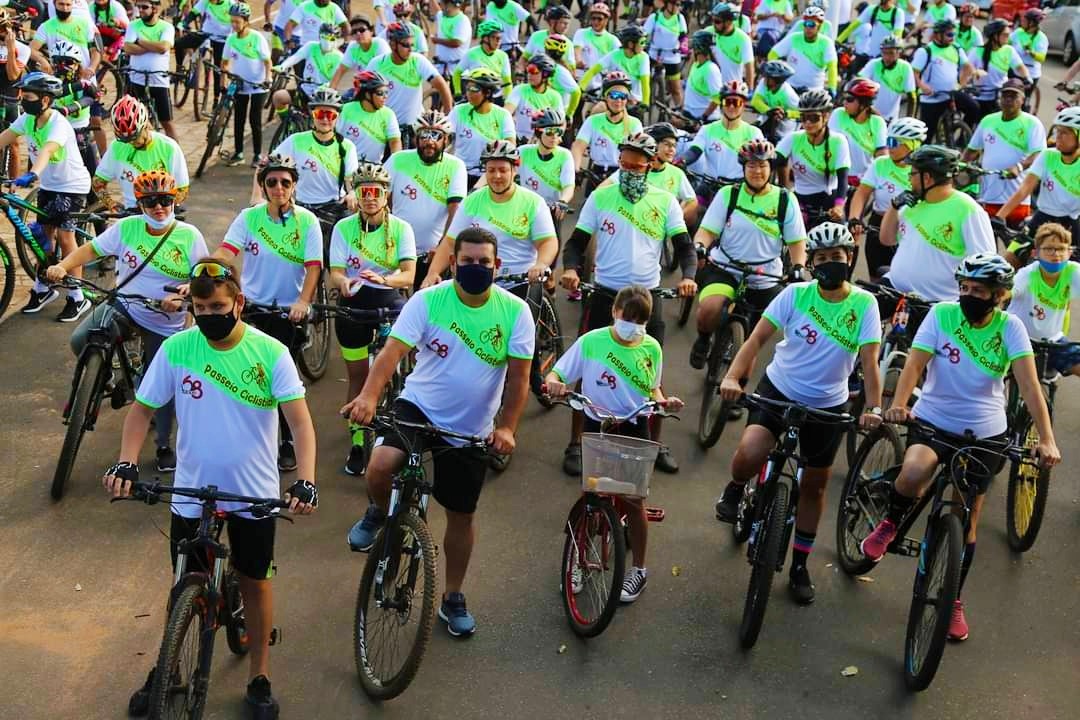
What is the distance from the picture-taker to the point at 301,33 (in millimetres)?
17328

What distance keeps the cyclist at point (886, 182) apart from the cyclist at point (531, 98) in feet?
12.9

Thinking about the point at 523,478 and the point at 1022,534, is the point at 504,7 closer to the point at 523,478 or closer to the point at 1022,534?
the point at 523,478

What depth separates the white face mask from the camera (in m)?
7.18

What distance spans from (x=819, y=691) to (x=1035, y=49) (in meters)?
16.1

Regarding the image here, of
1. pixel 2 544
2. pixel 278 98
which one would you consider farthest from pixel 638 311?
pixel 278 98

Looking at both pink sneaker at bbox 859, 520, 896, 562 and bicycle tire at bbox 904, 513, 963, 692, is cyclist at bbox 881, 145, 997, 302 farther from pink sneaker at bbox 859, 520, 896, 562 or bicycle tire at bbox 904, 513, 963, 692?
bicycle tire at bbox 904, 513, 963, 692

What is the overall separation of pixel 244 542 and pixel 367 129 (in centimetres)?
708

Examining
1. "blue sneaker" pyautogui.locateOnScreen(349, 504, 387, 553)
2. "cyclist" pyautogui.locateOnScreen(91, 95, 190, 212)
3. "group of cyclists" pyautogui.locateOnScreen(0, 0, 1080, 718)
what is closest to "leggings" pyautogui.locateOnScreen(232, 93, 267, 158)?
"group of cyclists" pyautogui.locateOnScreen(0, 0, 1080, 718)

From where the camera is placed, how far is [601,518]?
6.73m

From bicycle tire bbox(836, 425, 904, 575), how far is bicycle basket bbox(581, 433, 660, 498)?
1716mm

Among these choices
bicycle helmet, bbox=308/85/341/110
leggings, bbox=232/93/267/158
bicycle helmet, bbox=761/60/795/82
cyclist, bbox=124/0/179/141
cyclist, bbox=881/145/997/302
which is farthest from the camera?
leggings, bbox=232/93/267/158

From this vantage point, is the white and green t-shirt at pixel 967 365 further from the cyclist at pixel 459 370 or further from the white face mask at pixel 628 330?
the cyclist at pixel 459 370

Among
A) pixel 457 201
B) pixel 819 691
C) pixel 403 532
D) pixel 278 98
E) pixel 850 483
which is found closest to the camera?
pixel 403 532

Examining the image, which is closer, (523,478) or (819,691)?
(819,691)
